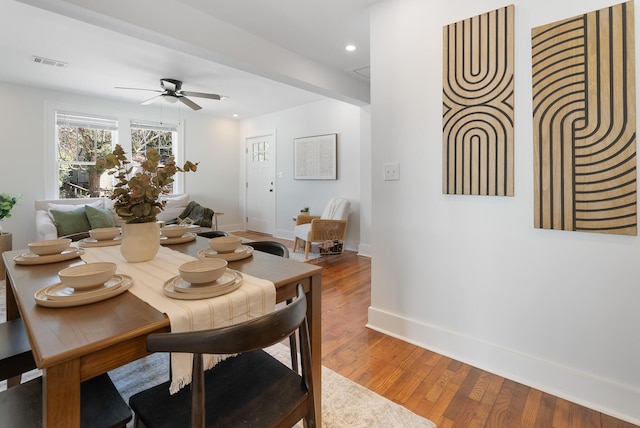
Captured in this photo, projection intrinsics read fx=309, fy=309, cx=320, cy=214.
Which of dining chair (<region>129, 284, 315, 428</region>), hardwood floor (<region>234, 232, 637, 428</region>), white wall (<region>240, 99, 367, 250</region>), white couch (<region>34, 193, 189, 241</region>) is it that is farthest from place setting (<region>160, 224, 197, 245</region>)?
white wall (<region>240, 99, 367, 250</region>)

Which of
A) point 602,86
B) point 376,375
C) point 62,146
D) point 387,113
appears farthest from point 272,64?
point 62,146

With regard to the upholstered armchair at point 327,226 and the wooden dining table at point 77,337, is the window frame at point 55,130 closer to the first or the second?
the upholstered armchair at point 327,226

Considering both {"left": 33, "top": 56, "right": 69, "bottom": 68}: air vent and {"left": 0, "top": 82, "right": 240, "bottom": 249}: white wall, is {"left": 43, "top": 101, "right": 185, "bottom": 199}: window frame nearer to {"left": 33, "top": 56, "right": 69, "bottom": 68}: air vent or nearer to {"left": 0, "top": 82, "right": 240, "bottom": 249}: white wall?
{"left": 0, "top": 82, "right": 240, "bottom": 249}: white wall

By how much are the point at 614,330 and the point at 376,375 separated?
46.7 inches

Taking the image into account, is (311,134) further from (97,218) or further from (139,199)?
(139,199)

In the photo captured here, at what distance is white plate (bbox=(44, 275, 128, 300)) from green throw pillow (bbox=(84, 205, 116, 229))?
3841 millimetres

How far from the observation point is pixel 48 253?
1.43m

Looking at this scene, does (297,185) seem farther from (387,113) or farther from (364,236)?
(387,113)

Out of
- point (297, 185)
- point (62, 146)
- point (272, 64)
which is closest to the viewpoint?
point (272, 64)

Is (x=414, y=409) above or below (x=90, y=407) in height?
below

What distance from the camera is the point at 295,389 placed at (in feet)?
3.34

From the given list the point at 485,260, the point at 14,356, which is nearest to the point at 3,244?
the point at 14,356

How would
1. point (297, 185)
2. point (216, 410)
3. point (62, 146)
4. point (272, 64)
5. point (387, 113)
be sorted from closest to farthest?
point (216, 410) < point (387, 113) < point (272, 64) < point (62, 146) < point (297, 185)

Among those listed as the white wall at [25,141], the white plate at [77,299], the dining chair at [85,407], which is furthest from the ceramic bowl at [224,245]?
the white wall at [25,141]
